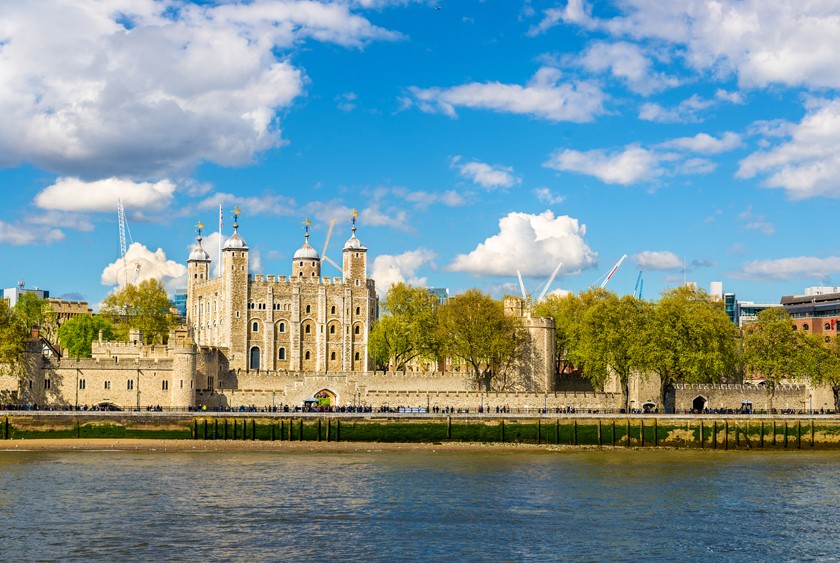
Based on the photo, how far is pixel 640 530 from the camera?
49.0 meters

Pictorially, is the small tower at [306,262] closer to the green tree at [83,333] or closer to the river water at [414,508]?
the green tree at [83,333]

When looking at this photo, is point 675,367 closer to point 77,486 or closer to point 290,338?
point 290,338

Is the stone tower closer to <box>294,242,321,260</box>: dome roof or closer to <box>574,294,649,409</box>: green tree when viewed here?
<box>294,242,321,260</box>: dome roof

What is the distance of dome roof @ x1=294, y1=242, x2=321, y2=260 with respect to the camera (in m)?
121

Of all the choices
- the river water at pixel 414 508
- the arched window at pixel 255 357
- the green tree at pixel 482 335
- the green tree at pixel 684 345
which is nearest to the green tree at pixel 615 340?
the green tree at pixel 684 345

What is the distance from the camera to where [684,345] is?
9575 centimetres

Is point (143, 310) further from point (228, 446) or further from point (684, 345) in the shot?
point (684, 345)

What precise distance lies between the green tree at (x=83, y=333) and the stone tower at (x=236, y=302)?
49.9ft

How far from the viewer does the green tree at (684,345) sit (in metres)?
94.8

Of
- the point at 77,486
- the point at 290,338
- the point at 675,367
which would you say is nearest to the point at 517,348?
the point at 675,367

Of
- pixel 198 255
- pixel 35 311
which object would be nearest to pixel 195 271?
pixel 198 255

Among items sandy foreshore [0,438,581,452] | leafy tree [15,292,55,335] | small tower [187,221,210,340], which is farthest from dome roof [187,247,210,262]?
sandy foreshore [0,438,581,452]

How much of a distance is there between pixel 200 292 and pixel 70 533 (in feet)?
252

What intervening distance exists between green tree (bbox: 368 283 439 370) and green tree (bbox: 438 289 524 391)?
411 cm
